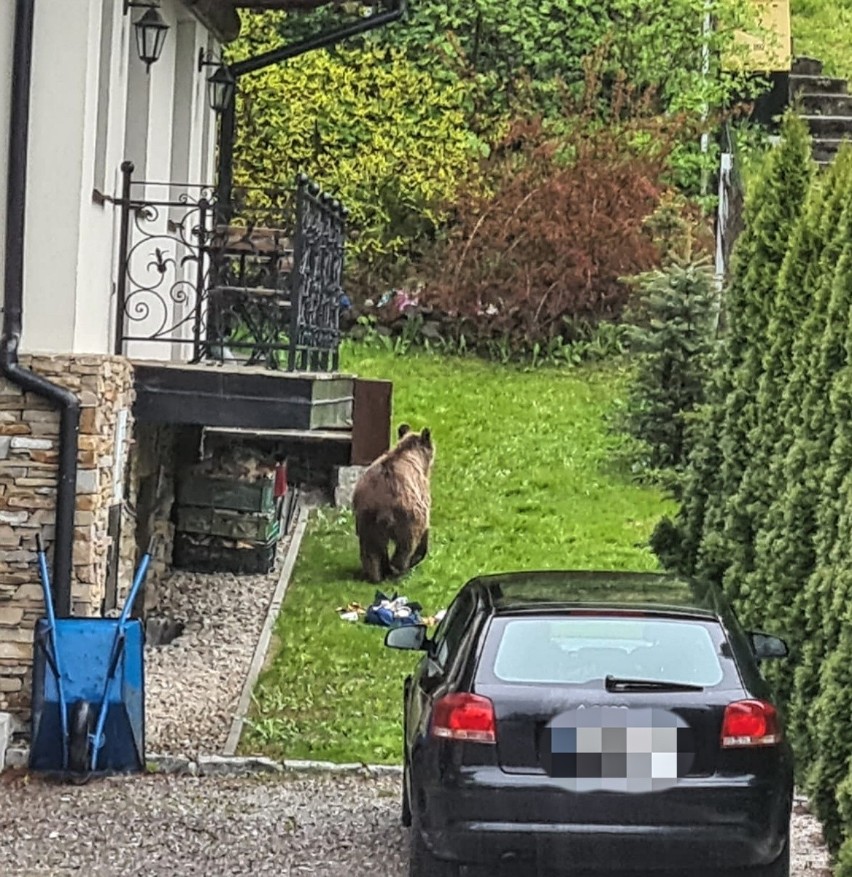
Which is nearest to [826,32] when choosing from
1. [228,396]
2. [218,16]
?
[218,16]

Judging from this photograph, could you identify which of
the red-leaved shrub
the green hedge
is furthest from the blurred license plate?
the red-leaved shrub

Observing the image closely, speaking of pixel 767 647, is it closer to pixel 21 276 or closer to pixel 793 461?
pixel 793 461

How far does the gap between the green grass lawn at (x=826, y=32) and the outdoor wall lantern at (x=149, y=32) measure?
19.1 metres

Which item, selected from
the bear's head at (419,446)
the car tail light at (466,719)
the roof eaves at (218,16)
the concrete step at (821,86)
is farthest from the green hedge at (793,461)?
the concrete step at (821,86)

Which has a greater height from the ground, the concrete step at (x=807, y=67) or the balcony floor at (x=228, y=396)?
the concrete step at (x=807, y=67)

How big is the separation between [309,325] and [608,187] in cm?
1212

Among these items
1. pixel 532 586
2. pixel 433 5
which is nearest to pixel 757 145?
pixel 433 5

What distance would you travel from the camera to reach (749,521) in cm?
1111

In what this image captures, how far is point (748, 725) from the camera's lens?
7055 millimetres

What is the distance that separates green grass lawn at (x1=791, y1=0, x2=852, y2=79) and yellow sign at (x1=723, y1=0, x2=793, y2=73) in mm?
3135

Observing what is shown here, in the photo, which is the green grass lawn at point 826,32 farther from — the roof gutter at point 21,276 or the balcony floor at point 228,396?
the roof gutter at point 21,276

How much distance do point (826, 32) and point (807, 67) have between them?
9334 mm

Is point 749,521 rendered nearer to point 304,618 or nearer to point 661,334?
point 304,618

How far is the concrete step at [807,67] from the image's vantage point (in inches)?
973
